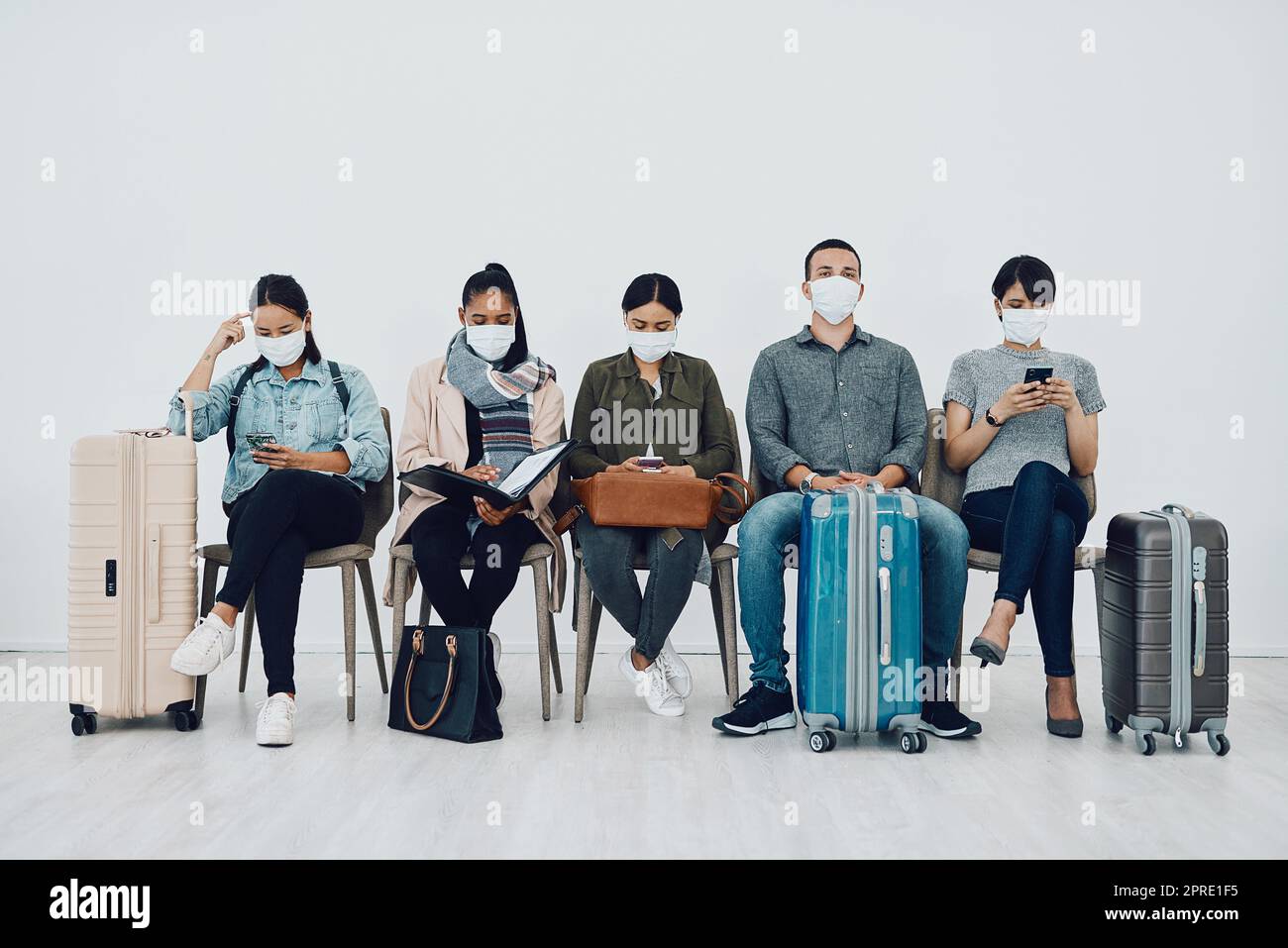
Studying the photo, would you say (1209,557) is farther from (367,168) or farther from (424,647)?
(367,168)

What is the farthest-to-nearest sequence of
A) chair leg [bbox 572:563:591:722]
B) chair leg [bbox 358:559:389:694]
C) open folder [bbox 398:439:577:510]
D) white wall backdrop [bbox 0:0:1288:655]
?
white wall backdrop [bbox 0:0:1288:655] < chair leg [bbox 358:559:389:694] < chair leg [bbox 572:563:591:722] < open folder [bbox 398:439:577:510]

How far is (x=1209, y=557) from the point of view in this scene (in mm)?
2646

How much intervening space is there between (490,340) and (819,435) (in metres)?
0.96

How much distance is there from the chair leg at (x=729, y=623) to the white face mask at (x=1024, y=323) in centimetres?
100

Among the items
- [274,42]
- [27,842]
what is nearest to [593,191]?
[274,42]

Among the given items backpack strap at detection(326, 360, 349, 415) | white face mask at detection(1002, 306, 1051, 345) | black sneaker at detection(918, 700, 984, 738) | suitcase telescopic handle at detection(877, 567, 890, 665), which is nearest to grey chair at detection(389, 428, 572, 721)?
backpack strap at detection(326, 360, 349, 415)

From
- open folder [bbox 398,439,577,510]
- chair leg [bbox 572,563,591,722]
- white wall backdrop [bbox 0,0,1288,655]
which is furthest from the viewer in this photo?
white wall backdrop [bbox 0,0,1288,655]

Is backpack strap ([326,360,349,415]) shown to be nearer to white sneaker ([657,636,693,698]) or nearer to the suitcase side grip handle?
the suitcase side grip handle

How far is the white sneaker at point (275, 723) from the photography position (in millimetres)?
2691

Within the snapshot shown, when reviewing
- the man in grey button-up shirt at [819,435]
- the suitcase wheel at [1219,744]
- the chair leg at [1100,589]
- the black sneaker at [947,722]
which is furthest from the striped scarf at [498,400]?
Result: the suitcase wheel at [1219,744]

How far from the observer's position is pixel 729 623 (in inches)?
121

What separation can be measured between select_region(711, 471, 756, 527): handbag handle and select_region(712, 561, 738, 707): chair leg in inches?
5.1

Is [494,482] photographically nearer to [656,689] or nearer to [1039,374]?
[656,689]

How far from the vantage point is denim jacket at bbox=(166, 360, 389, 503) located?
308cm
